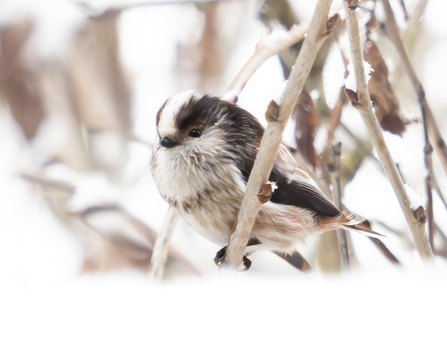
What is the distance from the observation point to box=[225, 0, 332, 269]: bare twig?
0.41m

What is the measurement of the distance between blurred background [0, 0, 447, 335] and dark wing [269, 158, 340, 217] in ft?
0.41

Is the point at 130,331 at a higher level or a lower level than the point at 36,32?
lower

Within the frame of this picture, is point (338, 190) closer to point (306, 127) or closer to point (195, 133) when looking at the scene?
point (306, 127)

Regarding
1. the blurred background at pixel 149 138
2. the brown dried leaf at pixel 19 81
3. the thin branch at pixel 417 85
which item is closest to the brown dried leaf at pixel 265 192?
the blurred background at pixel 149 138

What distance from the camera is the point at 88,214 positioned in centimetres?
85

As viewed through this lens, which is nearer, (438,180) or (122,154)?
(438,180)

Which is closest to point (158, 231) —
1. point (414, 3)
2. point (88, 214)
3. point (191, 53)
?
point (88, 214)

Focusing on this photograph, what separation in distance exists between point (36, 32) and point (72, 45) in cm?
7

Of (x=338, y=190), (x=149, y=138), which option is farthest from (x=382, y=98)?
(x=149, y=138)

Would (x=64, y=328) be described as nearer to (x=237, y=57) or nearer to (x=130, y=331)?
(x=130, y=331)

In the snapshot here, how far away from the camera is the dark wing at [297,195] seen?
1.87ft

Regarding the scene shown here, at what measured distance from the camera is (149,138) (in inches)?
31.4

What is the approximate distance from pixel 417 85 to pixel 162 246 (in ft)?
1.82

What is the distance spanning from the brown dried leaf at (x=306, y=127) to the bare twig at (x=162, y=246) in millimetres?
279
